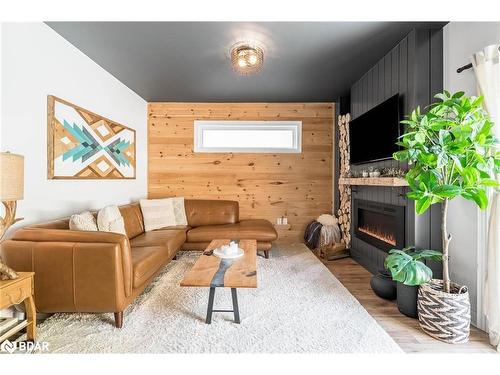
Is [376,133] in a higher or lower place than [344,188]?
higher

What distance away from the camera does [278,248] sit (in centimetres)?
387

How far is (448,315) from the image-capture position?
1636 mm

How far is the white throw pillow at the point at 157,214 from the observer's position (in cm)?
335

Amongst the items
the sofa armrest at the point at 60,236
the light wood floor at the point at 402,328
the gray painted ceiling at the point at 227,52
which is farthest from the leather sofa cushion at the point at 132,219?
the light wood floor at the point at 402,328

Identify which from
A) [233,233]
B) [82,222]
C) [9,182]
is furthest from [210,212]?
[9,182]

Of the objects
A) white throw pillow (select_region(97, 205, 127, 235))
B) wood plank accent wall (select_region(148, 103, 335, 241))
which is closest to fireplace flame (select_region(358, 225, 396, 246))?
wood plank accent wall (select_region(148, 103, 335, 241))

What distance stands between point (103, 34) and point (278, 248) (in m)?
3.63

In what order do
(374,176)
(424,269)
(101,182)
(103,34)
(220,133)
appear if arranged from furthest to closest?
(220,133)
(101,182)
(374,176)
(103,34)
(424,269)

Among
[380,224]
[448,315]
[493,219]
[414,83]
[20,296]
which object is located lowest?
[448,315]

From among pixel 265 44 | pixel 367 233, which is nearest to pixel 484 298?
pixel 367 233

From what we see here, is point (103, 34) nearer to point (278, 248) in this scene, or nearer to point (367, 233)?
point (278, 248)

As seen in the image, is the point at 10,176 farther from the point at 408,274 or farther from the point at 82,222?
the point at 408,274
